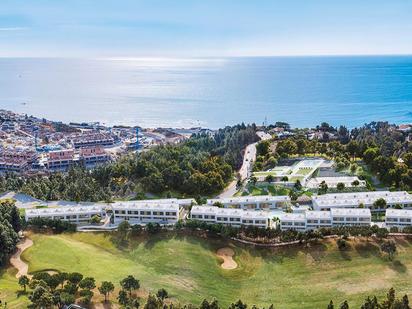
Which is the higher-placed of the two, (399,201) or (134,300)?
(399,201)

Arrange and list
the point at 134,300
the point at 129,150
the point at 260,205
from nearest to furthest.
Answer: the point at 134,300 → the point at 260,205 → the point at 129,150

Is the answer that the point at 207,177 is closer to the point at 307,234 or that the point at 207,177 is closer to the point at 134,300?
the point at 307,234

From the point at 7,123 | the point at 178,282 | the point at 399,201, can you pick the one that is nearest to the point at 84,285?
the point at 178,282

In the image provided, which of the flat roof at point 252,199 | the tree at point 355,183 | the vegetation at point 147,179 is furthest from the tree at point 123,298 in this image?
the tree at point 355,183

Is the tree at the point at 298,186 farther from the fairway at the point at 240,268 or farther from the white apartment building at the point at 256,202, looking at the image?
the fairway at the point at 240,268

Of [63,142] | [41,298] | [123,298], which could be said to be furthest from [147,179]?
[63,142]

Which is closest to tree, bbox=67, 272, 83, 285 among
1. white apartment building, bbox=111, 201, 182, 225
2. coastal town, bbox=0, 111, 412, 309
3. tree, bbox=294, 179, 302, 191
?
coastal town, bbox=0, 111, 412, 309
